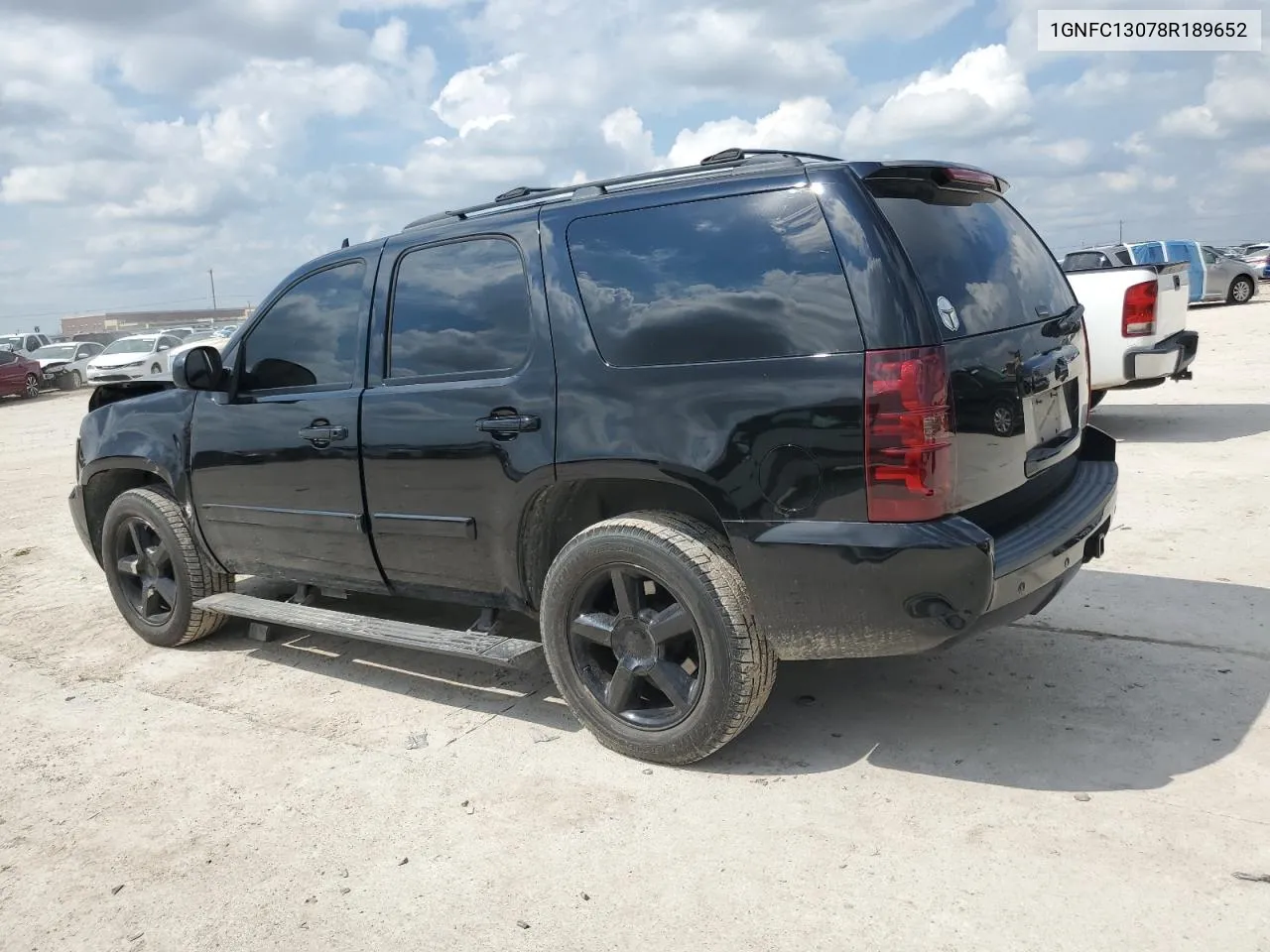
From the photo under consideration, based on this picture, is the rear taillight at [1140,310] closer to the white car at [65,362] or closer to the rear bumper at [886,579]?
the rear bumper at [886,579]

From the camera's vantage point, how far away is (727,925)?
264 centimetres

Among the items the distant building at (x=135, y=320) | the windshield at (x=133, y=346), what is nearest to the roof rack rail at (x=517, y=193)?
the windshield at (x=133, y=346)

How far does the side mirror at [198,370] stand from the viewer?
464cm

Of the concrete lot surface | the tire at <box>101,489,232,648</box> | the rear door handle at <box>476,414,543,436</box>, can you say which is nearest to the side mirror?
the tire at <box>101,489,232,648</box>

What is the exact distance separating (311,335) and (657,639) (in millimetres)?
2222

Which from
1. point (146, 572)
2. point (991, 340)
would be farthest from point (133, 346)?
point (991, 340)

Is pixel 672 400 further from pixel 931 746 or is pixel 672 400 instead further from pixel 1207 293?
pixel 1207 293

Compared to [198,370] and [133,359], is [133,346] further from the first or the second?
[198,370]

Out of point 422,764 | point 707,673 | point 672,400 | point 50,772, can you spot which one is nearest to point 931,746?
point 707,673

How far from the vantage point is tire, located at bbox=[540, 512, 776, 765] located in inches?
129

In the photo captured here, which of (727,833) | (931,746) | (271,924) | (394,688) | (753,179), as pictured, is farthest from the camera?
(394,688)

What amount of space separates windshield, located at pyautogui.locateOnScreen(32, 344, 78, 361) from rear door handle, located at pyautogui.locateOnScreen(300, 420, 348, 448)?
31231 millimetres

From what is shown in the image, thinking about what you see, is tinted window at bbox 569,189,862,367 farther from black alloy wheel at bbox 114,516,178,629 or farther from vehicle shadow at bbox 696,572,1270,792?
black alloy wheel at bbox 114,516,178,629

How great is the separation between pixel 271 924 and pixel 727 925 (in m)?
1.25
